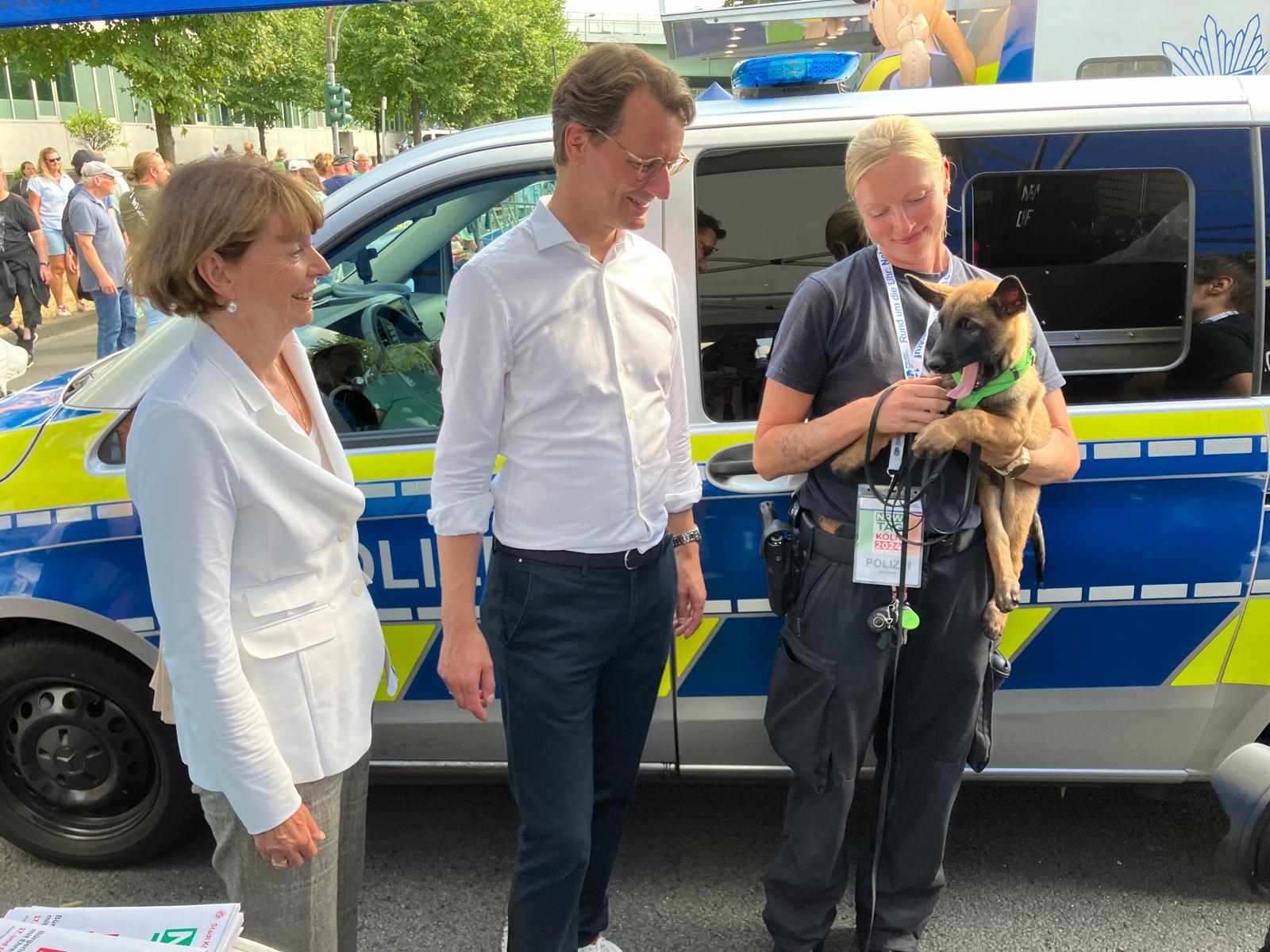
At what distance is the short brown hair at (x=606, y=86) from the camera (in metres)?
1.76

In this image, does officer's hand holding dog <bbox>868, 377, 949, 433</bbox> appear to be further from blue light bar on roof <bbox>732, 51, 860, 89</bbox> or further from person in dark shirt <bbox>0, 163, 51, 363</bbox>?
person in dark shirt <bbox>0, 163, 51, 363</bbox>

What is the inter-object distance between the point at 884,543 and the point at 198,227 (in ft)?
4.41

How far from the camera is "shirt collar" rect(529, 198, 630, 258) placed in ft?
6.07

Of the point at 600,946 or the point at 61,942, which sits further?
the point at 600,946

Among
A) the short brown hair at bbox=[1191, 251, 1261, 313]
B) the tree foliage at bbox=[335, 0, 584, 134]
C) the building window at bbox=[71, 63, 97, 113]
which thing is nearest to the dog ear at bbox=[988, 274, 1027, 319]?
Result: the short brown hair at bbox=[1191, 251, 1261, 313]

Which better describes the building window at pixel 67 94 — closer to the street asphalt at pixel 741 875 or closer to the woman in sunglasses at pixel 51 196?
the woman in sunglasses at pixel 51 196

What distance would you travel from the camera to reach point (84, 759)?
110 inches

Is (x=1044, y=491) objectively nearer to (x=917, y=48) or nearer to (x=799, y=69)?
(x=799, y=69)

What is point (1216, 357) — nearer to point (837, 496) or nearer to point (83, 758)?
point (837, 496)

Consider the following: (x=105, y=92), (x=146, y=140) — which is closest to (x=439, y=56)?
(x=146, y=140)

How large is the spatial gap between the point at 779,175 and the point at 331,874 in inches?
70.0

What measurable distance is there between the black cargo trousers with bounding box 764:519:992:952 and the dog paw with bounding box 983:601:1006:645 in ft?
0.05

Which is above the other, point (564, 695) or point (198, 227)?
point (198, 227)

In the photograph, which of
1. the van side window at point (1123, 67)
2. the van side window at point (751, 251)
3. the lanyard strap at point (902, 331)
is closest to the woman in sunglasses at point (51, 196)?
the van side window at point (1123, 67)
